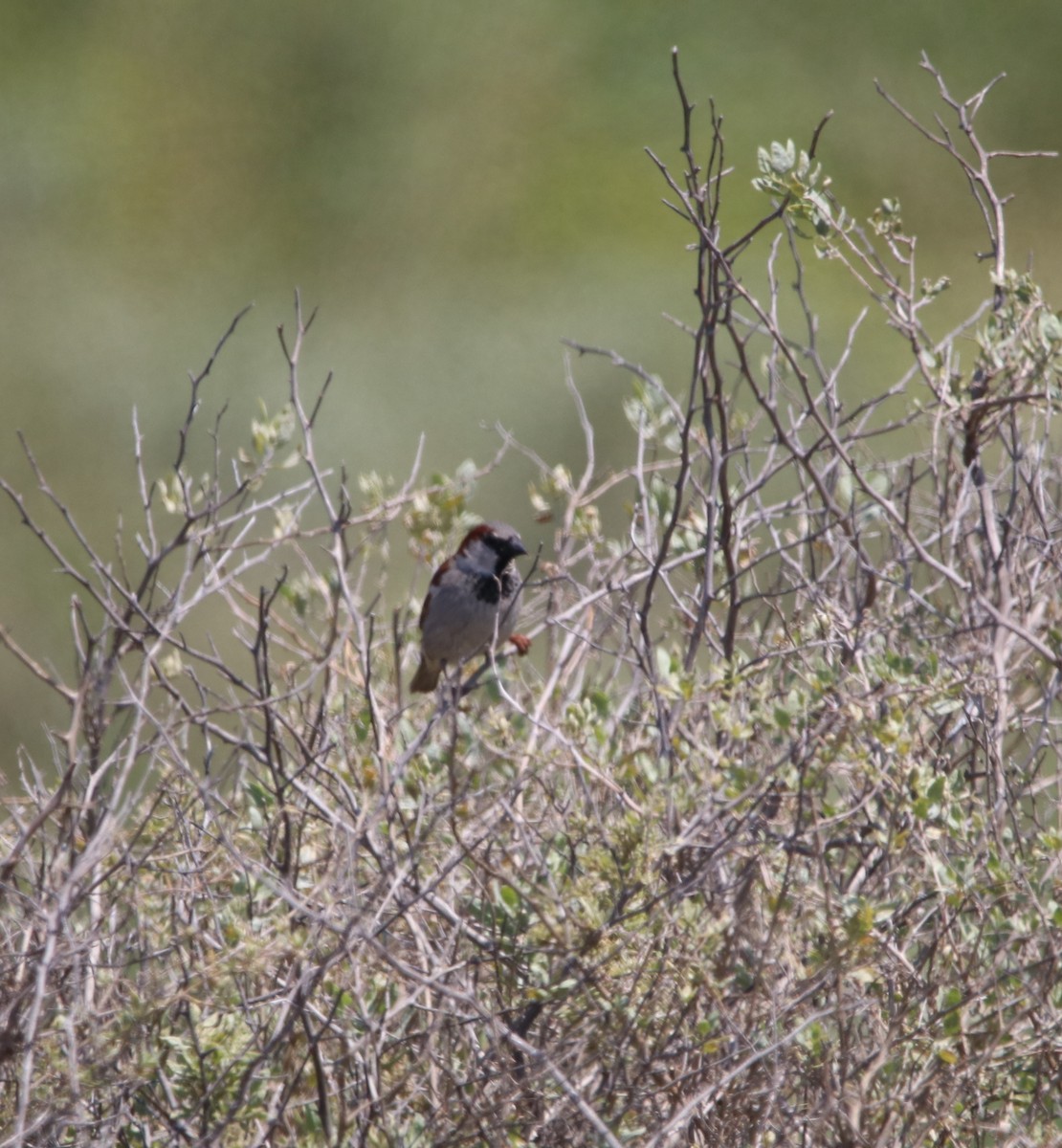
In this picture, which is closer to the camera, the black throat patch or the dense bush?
the dense bush

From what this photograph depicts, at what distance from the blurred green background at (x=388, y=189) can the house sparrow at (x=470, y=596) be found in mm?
2414

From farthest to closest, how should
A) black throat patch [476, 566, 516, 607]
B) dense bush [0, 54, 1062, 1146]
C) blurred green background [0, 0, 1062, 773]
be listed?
blurred green background [0, 0, 1062, 773], black throat patch [476, 566, 516, 607], dense bush [0, 54, 1062, 1146]

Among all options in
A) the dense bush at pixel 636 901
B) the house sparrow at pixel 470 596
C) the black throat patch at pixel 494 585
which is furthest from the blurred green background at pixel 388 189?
the dense bush at pixel 636 901

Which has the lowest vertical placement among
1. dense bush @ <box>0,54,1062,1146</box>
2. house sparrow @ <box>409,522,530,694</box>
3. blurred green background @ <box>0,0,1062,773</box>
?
dense bush @ <box>0,54,1062,1146</box>

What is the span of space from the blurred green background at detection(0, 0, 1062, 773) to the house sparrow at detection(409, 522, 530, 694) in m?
2.41

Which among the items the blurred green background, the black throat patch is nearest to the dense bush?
the black throat patch

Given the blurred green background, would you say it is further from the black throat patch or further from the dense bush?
the dense bush

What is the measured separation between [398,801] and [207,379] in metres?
7.25

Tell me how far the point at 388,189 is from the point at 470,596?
6.49m

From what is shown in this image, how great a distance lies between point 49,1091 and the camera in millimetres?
2561

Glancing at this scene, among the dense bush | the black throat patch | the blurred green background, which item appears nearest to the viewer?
the dense bush

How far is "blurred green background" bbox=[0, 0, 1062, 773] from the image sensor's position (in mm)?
9141

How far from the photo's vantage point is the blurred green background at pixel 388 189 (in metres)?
9.14

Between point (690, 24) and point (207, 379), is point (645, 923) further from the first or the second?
point (690, 24)
